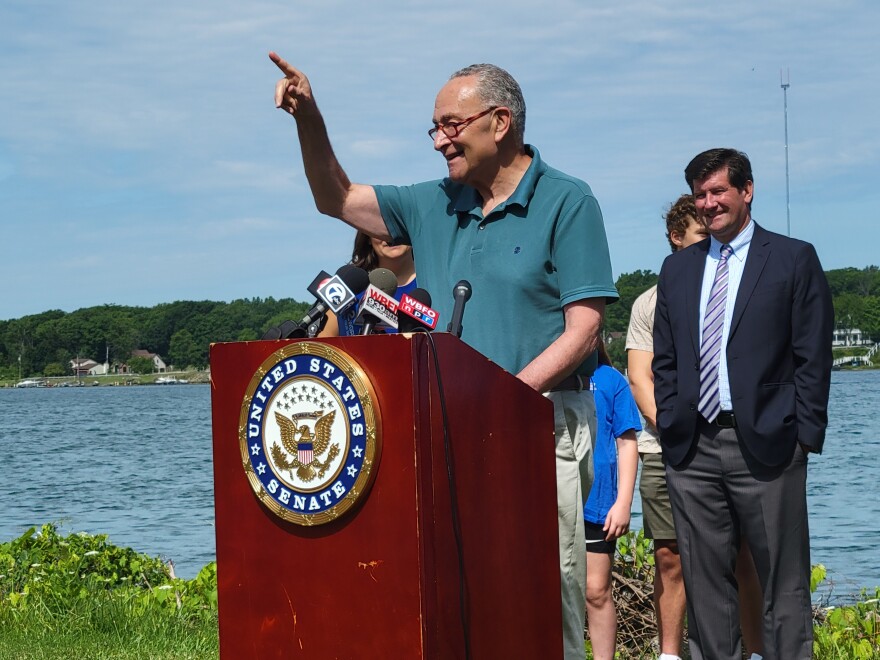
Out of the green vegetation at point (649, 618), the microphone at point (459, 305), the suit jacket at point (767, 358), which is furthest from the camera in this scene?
the green vegetation at point (649, 618)

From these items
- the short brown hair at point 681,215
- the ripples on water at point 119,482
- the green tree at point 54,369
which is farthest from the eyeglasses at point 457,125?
the green tree at point 54,369

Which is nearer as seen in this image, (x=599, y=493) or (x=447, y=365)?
(x=447, y=365)

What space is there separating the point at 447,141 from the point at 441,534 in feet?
3.95

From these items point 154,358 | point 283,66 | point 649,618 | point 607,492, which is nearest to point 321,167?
point 283,66

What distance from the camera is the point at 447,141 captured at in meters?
3.35

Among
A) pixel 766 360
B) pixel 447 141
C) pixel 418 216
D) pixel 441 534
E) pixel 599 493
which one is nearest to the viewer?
pixel 441 534

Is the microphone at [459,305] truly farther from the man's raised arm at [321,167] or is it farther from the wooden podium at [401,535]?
the man's raised arm at [321,167]

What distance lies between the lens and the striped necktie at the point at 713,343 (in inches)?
175

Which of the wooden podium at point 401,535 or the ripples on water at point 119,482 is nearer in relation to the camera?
the wooden podium at point 401,535

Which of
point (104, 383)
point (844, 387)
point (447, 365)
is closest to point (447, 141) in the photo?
point (447, 365)

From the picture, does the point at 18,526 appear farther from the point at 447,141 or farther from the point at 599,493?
the point at 447,141

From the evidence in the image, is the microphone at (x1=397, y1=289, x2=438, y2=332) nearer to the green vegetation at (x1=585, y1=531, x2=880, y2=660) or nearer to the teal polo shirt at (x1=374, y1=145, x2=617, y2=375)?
the teal polo shirt at (x1=374, y1=145, x2=617, y2=375)

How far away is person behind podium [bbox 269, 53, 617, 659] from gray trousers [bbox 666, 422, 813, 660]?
106 centimetres

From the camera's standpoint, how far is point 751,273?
4.49 meters
